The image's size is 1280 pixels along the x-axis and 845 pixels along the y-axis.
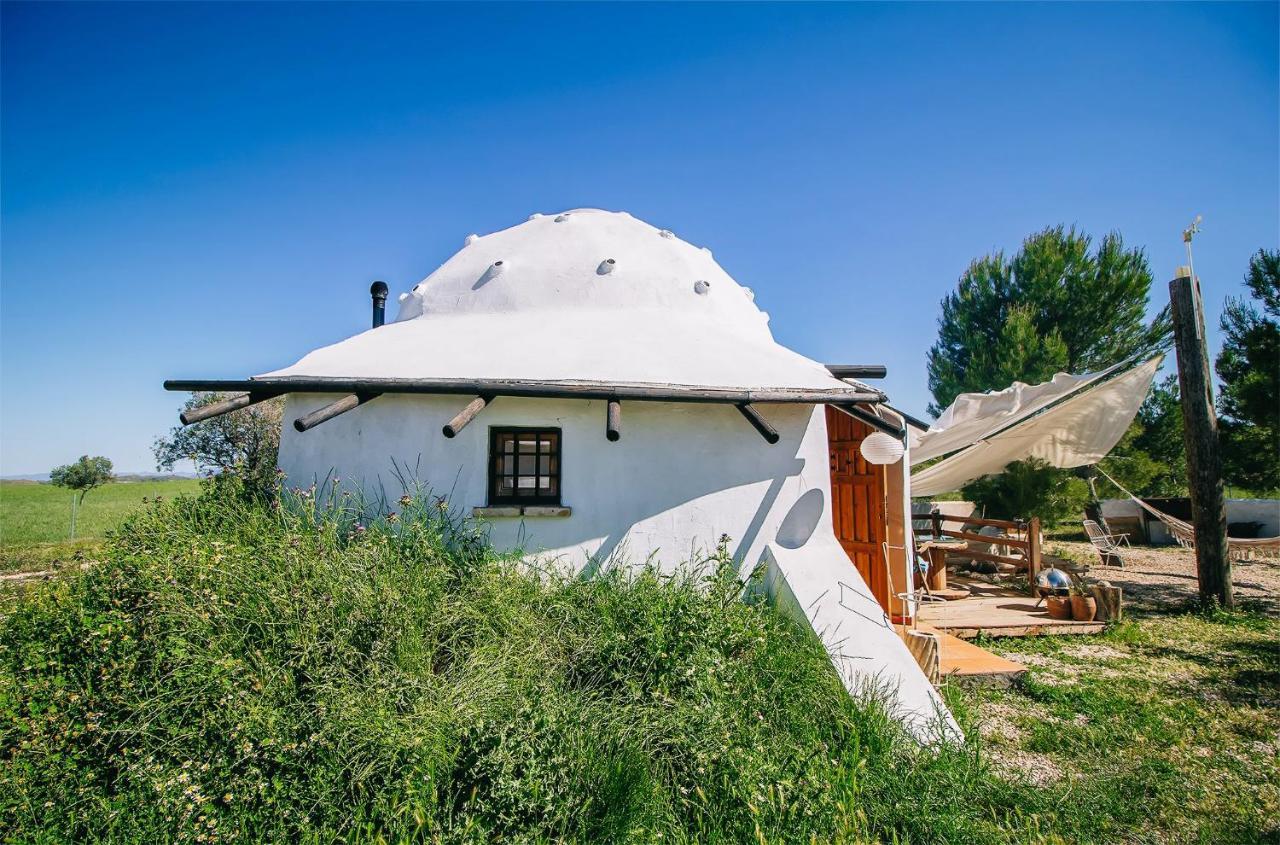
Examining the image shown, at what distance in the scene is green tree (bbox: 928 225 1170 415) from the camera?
18984mm

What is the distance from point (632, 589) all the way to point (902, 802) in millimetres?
2523

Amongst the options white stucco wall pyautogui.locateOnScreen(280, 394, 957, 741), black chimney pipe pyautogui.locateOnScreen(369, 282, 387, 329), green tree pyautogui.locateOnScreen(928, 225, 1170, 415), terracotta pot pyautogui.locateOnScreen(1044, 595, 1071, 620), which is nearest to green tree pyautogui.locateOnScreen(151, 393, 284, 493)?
black chimney pipe pyautogui.locateOnScreen(369, 282, 387, 329)

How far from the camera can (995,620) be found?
7586 mm

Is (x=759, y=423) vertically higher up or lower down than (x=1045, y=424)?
lower down

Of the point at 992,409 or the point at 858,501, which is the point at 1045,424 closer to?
the point at 992,409

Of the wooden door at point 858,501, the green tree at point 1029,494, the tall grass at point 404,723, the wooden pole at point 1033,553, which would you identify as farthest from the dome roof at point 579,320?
the green tree at point 1029,494

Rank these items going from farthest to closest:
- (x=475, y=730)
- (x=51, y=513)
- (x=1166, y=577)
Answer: (x=51, y=513) → (x=1166, y=577) → (x=475, y=730)

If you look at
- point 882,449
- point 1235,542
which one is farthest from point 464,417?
point 1235,542

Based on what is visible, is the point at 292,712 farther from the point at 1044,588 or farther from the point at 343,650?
the point at 1044,588

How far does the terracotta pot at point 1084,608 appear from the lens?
758 centimetres

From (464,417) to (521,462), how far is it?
4.21ft

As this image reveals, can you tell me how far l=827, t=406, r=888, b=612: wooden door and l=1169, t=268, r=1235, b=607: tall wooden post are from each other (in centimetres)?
530

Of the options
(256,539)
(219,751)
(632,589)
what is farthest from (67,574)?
(632,589)

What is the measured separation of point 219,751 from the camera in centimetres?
326
